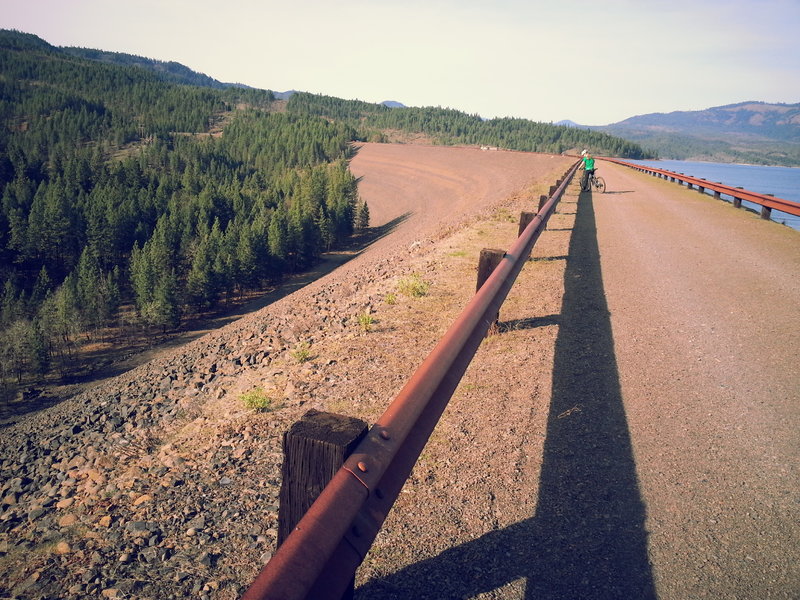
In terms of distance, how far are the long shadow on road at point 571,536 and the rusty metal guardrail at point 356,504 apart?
2.44 feet

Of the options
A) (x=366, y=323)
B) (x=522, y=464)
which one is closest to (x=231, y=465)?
(x=522, y=464)

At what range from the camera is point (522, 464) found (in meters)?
3.66

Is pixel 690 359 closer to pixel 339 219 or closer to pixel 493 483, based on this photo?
pixel 493 483

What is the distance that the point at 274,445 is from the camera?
14.6 ft

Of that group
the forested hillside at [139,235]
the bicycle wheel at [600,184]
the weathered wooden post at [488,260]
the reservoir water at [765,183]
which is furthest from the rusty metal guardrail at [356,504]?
the forested hillside at [139,235]

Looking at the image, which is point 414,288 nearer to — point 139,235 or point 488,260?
point 488,260

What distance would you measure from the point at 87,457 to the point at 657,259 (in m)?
10.8

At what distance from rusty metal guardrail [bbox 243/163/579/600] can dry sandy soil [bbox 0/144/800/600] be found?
30.7 inches

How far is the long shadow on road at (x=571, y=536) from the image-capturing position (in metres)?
2.59

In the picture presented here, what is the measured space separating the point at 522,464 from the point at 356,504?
2214 mm

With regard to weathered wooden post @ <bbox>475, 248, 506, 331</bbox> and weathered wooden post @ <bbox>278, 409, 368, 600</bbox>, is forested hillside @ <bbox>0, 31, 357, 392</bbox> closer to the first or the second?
weathered wooden post @ <bbox>475, 248, 506, 331</bbox>

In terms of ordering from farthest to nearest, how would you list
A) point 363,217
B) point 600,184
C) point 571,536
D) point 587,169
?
point 363,217 < point 600,184 < point 587,169 < point 571,536

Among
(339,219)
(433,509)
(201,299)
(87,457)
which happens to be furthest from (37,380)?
(433,509)

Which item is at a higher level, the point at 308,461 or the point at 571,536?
the point at 308,461
